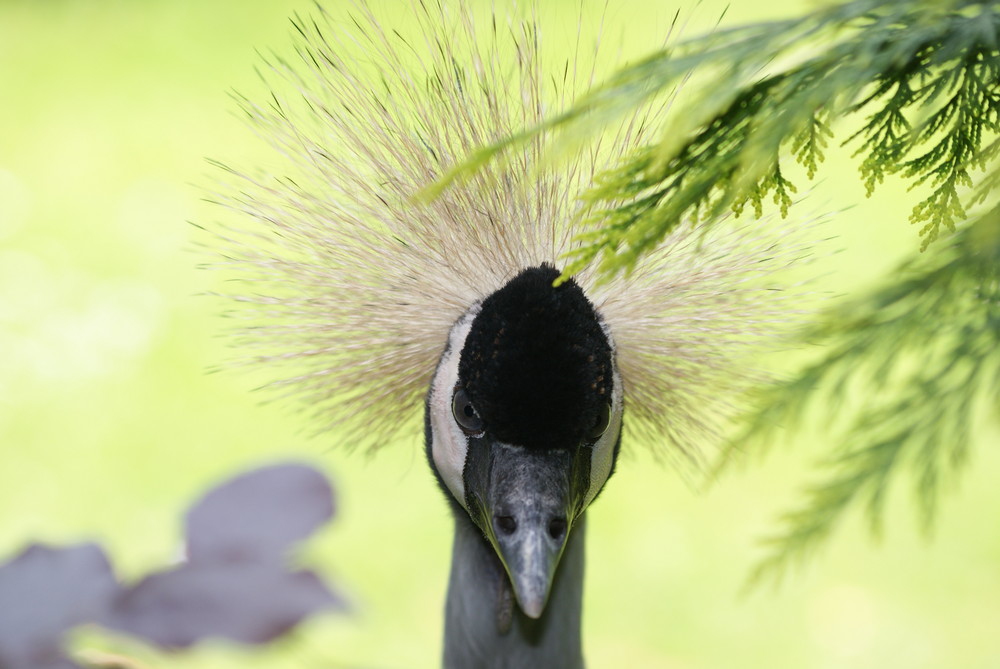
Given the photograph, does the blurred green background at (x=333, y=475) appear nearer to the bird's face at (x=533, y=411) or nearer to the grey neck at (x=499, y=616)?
the grey neck at (x=499, y=616)

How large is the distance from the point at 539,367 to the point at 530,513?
0.33 ft

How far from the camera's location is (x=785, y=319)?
80cm

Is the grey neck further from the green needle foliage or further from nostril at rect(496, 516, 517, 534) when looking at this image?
the green needle foliage

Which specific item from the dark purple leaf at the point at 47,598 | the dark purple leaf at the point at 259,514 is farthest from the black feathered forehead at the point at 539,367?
the dark purple leaf at the point at 47,598

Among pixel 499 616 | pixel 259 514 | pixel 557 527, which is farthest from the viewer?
pixel 499 616

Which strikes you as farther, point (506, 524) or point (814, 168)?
point (506, 524)

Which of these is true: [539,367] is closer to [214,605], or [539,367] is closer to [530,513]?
[530,513]

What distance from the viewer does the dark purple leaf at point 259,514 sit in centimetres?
56

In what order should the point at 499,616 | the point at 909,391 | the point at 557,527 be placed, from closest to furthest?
the point at 909,391 → the point at 557,527 → the point at 499,616

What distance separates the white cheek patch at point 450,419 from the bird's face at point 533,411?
0.05 ft

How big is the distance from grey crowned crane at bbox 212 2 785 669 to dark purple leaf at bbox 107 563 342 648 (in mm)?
197

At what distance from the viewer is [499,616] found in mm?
870

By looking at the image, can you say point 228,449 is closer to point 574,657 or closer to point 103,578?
point 574,657

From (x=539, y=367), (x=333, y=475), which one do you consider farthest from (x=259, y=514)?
(x=333, y=475)
